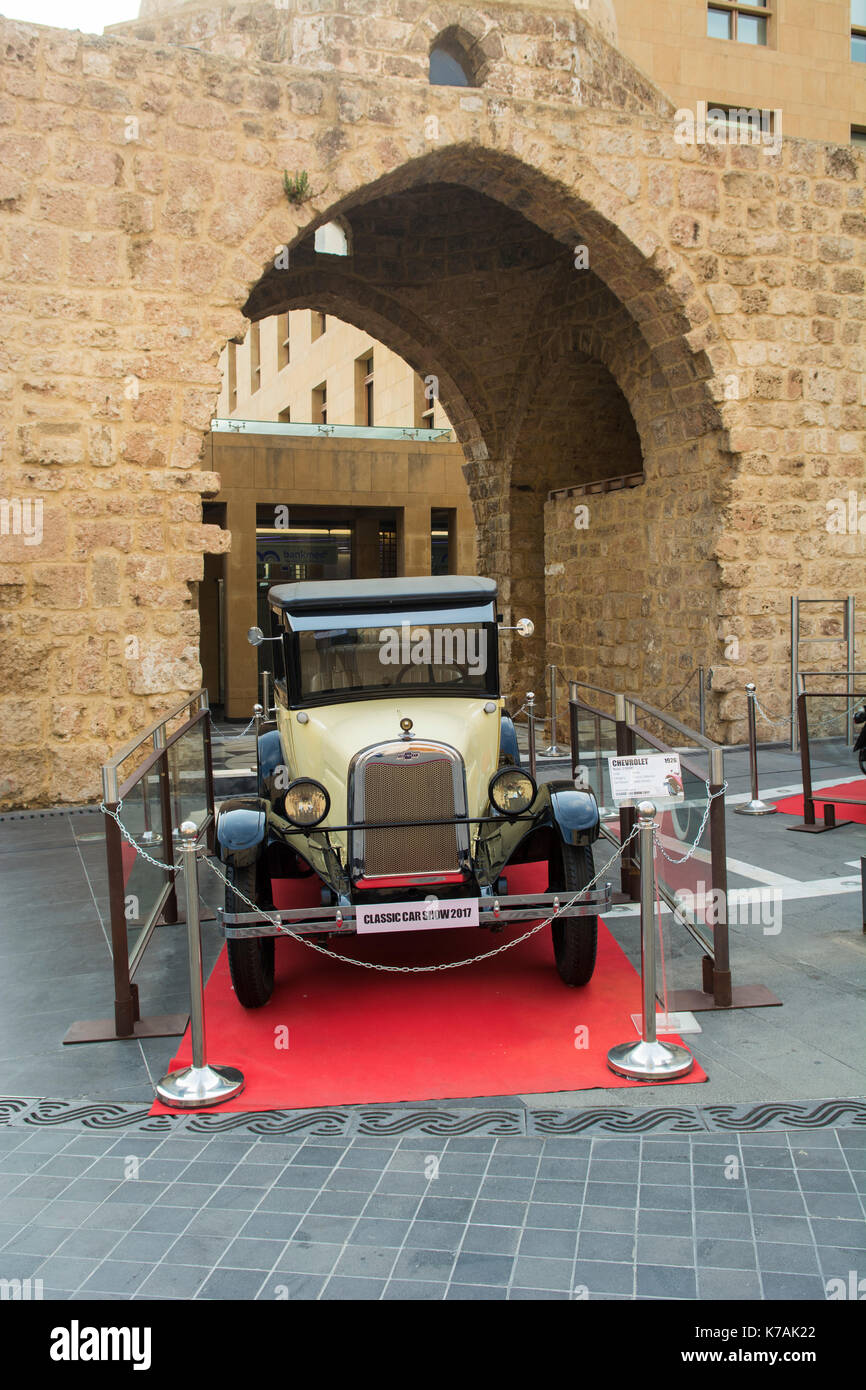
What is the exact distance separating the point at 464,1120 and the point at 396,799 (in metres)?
1.36

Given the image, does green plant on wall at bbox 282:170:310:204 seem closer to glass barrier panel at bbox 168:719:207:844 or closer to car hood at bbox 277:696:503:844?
glass barrier panel at bbox 168:719:207:844

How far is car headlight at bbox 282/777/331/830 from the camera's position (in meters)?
4.56

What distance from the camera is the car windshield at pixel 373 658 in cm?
523

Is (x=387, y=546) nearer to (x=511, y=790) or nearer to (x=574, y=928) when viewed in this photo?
(x=511, y=790)

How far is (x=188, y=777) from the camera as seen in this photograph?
6.52 m

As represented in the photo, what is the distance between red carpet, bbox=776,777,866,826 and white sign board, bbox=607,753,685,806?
3461 millimetres

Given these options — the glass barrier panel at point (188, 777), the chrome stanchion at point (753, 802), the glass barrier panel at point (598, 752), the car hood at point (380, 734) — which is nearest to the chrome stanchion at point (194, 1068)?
the car hood at point (380, 734)

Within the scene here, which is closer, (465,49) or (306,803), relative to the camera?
(306,803)

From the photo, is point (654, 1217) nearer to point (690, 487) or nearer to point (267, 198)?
point (267, 198)

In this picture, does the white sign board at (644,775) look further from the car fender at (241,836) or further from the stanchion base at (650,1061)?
the car fender at (241,836)

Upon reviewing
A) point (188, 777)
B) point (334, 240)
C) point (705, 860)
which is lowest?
point (705, 860)

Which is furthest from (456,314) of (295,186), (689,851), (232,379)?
(232,379)

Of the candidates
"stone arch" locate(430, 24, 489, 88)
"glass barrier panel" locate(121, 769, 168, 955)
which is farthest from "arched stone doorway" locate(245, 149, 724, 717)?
"glass barrier panel" locate(121, 769, 168, 955)
